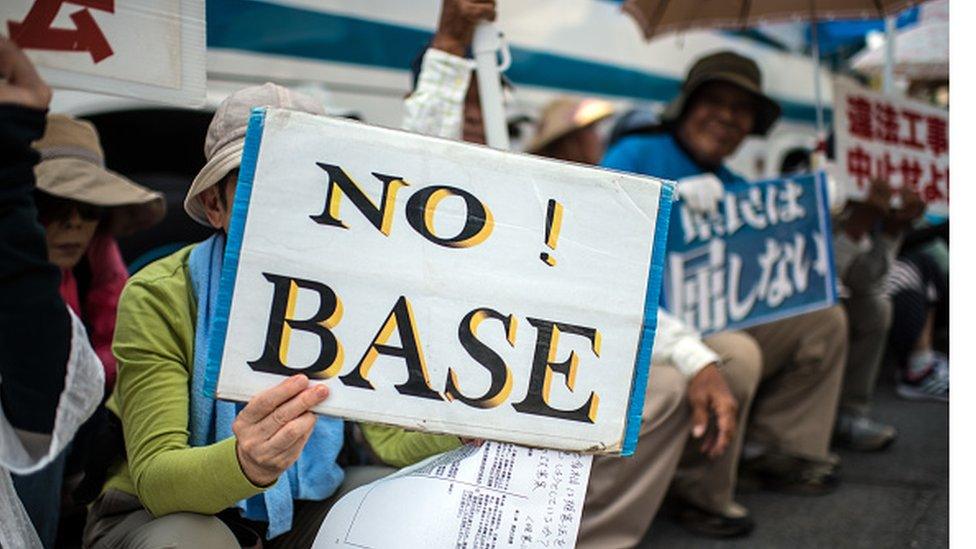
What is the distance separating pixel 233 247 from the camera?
4.50 ft

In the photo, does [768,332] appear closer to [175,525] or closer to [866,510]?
[866,510]

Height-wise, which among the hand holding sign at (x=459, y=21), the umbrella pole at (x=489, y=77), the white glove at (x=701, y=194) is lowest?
the white glove at (x=701, y=194)

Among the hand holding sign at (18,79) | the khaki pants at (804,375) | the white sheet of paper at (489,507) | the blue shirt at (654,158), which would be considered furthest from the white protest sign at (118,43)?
the khaki pants at (804,375)

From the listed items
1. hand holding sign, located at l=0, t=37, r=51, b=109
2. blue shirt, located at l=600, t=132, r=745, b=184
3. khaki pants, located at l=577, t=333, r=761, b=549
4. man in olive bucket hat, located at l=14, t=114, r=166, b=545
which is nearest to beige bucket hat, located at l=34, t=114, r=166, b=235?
man in olive bucket hat, located at l=14, t=114, r=166, b=545

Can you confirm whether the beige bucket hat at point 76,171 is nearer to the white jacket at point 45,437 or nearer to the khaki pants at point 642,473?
the white jacket at point 45,437

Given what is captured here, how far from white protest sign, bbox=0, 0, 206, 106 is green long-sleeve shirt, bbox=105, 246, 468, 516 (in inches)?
12.1

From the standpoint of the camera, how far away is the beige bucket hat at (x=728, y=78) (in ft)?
10.3

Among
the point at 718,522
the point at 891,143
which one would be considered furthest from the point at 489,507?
the point at 891,143

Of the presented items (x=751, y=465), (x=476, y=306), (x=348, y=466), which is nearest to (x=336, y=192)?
(x=476, y=306)

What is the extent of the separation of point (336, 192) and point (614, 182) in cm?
41

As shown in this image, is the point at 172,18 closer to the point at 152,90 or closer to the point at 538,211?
the point at 152,90

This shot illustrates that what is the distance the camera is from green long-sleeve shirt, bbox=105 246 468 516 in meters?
1.44

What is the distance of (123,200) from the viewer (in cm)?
228

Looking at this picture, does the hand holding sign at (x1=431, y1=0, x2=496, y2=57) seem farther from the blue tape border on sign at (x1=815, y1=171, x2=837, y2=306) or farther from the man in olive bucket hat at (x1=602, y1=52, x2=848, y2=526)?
the blue tape border on sign at (x1=815, y1=171, x2=837, y2=306)
